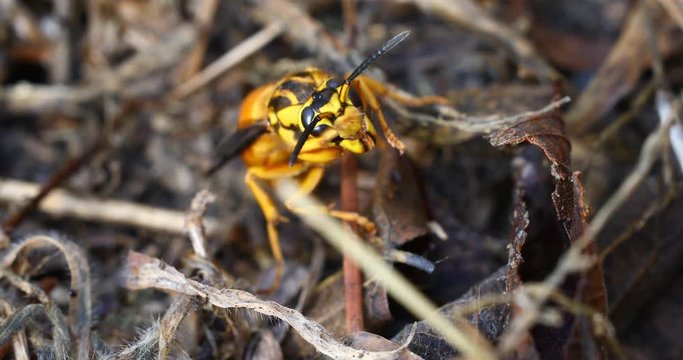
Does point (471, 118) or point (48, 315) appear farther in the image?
point (471, 118)

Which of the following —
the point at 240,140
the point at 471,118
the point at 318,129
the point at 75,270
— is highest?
the point at 318,129

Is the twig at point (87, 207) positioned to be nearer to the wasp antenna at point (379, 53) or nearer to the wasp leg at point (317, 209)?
the wasp leg at point (317, 209)

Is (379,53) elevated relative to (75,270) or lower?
elevated

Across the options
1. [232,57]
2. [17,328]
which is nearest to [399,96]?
[232,57]

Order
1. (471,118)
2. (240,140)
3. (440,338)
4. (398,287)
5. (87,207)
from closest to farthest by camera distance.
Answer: (440,338) < (398,287) < (471,118) < (240,140) < (87,207)

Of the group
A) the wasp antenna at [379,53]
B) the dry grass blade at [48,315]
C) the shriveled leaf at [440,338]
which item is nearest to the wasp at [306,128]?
the wasp antenna at [379,53]

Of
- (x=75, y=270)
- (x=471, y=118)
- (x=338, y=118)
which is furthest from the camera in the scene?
(x=471, y=118)

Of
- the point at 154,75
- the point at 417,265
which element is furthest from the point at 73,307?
the point at 154,75

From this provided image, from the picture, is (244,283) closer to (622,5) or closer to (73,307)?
(73,307)

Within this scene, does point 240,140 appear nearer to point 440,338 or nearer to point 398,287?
point 398,287
